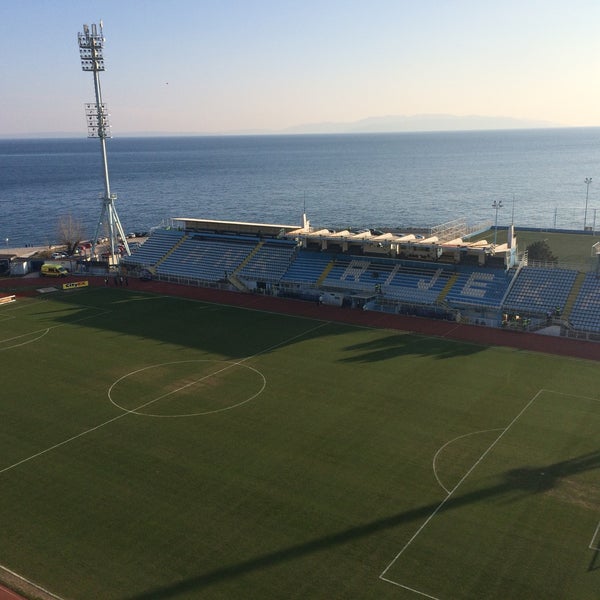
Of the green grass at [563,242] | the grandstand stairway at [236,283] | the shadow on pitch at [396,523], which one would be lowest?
the shadow on pitch at [396,523]

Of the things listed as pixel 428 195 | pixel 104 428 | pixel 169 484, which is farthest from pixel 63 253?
pixel 428 195

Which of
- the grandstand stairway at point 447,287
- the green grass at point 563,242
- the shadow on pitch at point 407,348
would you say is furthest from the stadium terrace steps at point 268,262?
the green grass at point 563,242

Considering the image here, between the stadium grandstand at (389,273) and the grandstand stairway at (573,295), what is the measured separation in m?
0.08

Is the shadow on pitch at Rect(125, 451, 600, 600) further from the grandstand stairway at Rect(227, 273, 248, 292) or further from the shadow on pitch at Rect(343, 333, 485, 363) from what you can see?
the grandstand stairway at Rect(227, 273, 248, 292)

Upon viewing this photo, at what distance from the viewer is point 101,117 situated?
8062 centimetres

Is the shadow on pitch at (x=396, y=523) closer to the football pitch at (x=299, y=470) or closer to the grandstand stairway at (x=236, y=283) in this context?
the football pitch at (x=299, y=470)

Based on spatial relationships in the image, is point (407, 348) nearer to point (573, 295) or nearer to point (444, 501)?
point (573, 295)

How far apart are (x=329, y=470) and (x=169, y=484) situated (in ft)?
26.7

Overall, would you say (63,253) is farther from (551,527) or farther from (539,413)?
(551,527)

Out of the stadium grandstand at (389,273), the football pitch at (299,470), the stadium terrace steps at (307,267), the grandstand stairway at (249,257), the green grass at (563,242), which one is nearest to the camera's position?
the football pitch at (299,470)

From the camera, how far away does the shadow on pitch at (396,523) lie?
2378 centimetres

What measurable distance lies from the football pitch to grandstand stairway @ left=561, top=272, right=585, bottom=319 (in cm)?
856

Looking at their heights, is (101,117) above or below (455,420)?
above

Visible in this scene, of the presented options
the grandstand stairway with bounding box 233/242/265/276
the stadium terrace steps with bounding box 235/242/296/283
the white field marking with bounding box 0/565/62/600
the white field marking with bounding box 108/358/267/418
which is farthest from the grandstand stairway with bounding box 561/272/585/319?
the white field marking with bounding box 0/565/62/600
